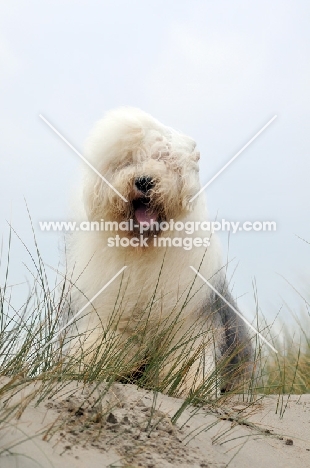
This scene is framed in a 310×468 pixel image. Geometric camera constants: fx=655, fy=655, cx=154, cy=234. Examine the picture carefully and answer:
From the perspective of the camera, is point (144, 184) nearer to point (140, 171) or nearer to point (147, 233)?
point (140, 171)

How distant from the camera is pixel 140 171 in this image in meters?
4.39

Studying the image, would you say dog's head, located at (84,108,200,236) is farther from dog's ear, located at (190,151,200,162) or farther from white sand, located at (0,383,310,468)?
white sand, located at (0,383,310,468)

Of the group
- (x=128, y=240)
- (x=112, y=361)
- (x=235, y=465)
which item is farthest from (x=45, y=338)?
(x=128, y=240)

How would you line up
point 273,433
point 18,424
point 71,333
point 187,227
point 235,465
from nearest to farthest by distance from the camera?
point 18,424, point 235,465, point 273,433, point 71,333, point 187,227

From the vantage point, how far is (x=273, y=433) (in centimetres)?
327

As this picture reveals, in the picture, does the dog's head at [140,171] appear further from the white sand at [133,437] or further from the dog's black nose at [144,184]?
the white sand at [133,437]

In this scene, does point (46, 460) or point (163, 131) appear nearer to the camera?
point (46, 460)

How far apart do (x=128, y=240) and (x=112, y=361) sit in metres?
1.46

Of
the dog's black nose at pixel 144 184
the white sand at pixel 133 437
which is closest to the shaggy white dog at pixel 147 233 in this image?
the dog's black nose at pixel 144 184

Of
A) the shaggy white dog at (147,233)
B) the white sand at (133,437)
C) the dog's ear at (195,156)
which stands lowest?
the white sand at (133,437)

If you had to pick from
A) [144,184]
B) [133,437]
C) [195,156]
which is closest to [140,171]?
[144,184]

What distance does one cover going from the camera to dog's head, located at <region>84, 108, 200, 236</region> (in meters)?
4.39

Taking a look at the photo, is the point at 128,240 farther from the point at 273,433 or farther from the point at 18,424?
the point at 18,424

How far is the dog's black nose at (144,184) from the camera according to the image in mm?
4395
